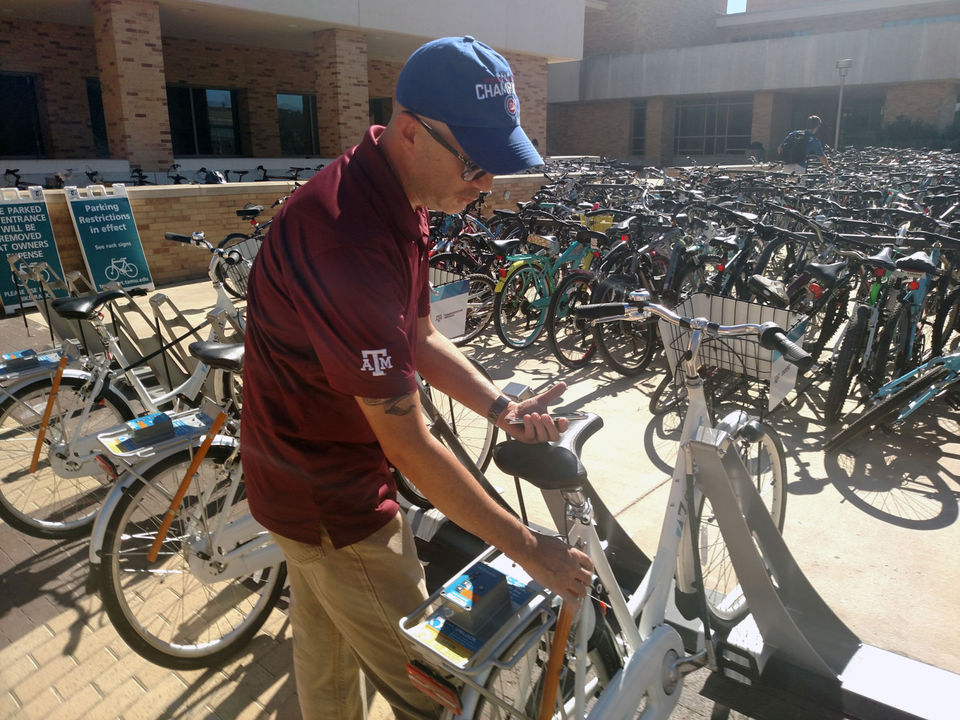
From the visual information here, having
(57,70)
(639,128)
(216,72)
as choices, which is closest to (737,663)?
(57,70)

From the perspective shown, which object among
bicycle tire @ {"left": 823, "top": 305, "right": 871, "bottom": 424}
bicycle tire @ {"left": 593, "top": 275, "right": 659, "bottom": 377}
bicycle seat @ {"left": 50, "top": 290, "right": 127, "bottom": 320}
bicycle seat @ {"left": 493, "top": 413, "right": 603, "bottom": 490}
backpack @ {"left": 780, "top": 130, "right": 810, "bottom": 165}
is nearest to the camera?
bicycle seat @ {"left": 493, "top": 413, "right": 603, "bottom": 490}

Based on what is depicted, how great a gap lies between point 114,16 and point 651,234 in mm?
11287

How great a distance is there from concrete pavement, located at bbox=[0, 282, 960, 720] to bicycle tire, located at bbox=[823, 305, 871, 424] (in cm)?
18

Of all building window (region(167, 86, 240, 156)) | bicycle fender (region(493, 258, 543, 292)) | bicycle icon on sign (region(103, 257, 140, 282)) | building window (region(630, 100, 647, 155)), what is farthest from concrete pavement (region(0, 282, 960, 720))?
building window (region(630, 100, 647, 155))

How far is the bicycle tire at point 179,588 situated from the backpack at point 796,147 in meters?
14.7

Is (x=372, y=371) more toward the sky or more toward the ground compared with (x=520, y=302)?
more toward the sky

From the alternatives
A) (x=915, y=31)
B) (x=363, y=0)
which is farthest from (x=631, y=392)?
(x=915, y=31)

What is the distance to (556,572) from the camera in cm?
141

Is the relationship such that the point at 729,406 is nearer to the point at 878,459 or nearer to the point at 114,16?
the point at 878,459

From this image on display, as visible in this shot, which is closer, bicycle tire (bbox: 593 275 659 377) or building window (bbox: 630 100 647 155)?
bicycle tire (bbox: 593 275 659 377)

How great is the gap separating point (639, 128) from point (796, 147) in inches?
833

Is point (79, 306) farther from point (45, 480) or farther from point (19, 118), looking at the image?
point (19, 118)

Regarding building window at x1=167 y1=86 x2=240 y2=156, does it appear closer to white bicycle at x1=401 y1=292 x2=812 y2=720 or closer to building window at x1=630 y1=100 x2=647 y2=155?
white bicycle at x1=401 y1=292 x2=812 y2=720

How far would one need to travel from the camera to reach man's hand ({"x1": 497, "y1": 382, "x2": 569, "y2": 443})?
5.56 ft
